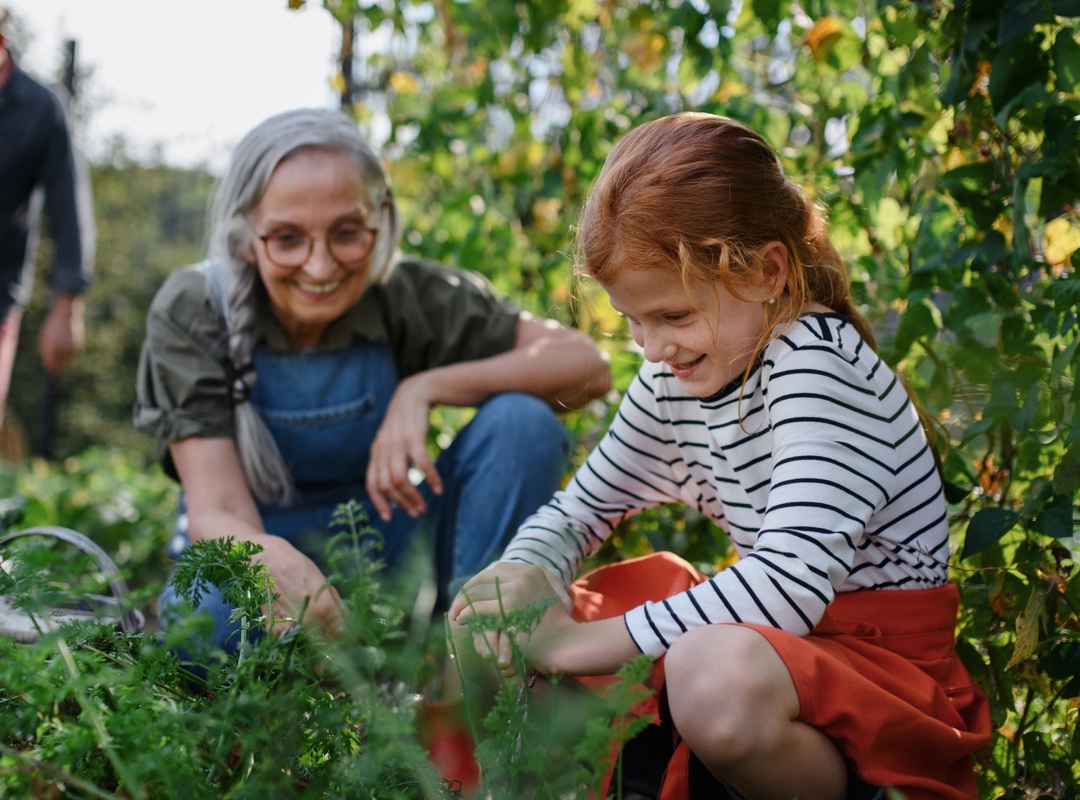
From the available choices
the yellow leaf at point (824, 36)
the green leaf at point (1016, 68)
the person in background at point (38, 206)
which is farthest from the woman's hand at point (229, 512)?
the person in background at point (38, 206)

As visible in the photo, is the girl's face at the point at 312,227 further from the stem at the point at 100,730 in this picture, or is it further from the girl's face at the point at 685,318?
the stem at the point at 100,730

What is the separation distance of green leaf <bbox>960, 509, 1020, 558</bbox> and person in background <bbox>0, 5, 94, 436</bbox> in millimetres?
2839

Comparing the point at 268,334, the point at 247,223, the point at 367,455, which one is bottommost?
the point at 367,455

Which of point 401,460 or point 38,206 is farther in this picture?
point 38,206

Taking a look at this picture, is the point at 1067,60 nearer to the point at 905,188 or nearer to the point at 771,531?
the point at 905,188

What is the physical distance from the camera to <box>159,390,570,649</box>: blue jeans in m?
1.85

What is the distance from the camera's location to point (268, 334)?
6.52 feet

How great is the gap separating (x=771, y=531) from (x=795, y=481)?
6 cm

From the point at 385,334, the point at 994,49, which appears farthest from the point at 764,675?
the point at 385,334

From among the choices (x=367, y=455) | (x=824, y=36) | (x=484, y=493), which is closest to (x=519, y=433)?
(x=484, y=493)

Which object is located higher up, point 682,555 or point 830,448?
point 830,448

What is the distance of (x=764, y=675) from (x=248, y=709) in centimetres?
52

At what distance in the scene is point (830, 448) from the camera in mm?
1168

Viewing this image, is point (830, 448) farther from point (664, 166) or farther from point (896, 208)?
point (896, 208)
